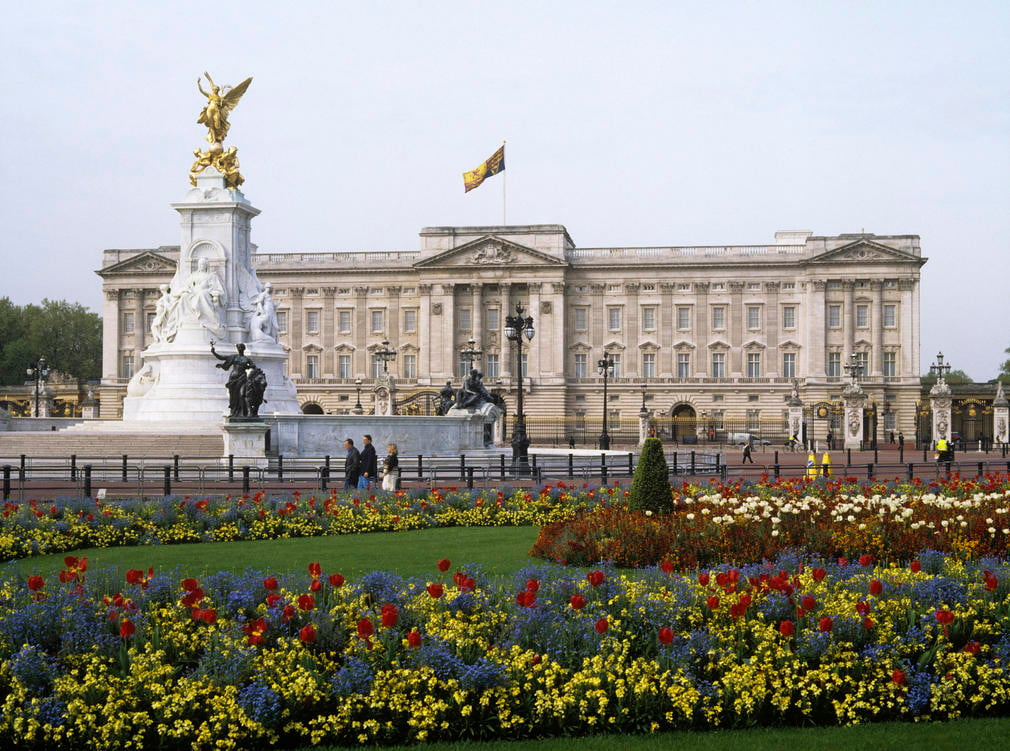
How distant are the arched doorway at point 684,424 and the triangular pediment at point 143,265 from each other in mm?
43723

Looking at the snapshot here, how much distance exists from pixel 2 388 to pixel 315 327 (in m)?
26.9

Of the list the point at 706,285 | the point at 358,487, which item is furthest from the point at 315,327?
the point at 358,487

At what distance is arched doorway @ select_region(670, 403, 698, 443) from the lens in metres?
75.6

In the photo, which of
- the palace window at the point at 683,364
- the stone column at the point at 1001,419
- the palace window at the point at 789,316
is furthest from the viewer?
the palace window at the point at 683,364

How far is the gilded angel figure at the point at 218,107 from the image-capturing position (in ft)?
119

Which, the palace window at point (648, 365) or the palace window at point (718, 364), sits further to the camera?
the palace window at point (648, 365)

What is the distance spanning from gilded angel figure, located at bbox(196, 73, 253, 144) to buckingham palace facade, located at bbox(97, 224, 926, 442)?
158ft

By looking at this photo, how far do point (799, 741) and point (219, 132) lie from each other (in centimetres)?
3356

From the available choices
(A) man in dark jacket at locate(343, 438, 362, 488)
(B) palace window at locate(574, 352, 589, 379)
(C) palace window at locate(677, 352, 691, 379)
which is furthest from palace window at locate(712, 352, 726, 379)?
(A) man in dark jacket at locate(343, 438, 362, 488)

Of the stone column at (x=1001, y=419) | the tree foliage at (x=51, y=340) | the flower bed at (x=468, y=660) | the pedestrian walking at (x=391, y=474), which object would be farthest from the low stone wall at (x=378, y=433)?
the tree foliage at (x=51, y=340)

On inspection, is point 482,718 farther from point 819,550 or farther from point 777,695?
point 819,550

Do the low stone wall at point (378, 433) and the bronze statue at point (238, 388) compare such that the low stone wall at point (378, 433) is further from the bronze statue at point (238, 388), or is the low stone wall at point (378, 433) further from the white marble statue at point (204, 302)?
the white marble statue at point (204, 302)

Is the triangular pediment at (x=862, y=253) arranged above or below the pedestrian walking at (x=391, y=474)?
above

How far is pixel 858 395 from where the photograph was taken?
64.9 meters
